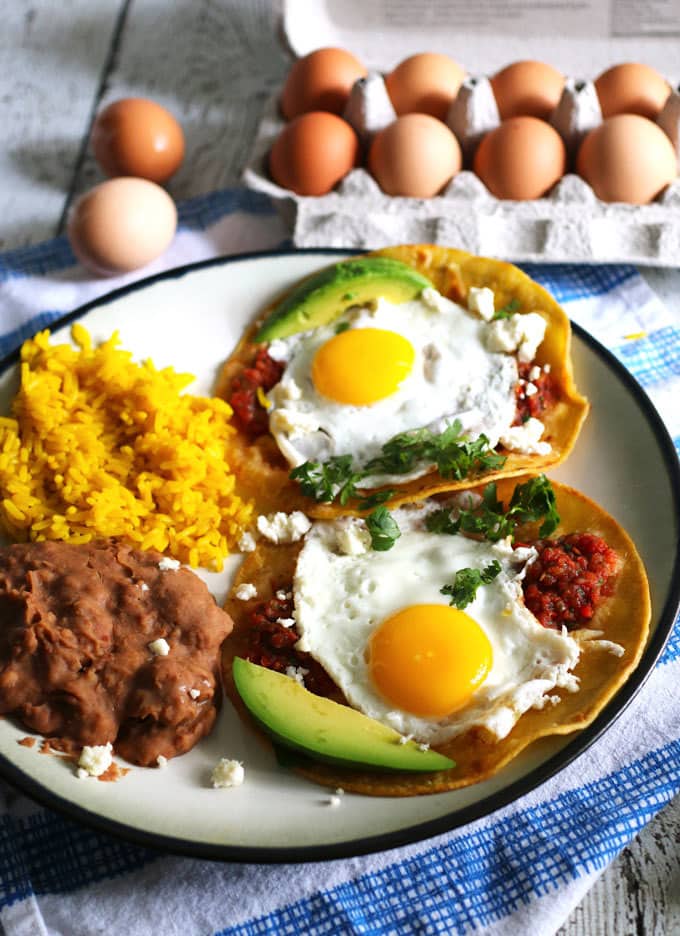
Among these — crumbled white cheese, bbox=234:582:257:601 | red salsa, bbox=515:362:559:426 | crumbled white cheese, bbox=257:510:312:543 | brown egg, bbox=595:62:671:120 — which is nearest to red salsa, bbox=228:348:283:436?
crumbled white cheese, bbox=257:510:312:543

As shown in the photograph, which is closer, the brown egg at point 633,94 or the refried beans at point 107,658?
the refried beans at point 107,658

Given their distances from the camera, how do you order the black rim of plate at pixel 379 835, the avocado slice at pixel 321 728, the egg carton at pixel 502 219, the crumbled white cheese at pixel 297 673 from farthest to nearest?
the egg carton at pixel 502 219, the crumbled white cheese at pixel 297 673, the avocado slice at pixel 321 728, the black rim of plate at pixel 379 835

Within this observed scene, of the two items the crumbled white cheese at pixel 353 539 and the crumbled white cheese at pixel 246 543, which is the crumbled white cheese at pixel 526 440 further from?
the crumbled white cheese at pixel 246 543

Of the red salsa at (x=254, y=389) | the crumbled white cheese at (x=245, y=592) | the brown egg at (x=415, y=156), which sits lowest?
the crumbled white cheese at (x=245, y=592)

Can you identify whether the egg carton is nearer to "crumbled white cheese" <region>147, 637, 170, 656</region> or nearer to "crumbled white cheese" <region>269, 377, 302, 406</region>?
"crumbled white cheese" <region>269, 377, 302, 406</region>

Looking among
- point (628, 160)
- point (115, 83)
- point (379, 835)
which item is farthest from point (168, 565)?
point (115, 83)

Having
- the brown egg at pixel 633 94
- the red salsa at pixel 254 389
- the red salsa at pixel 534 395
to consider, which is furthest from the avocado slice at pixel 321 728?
the brown egg at pixel 633 94
